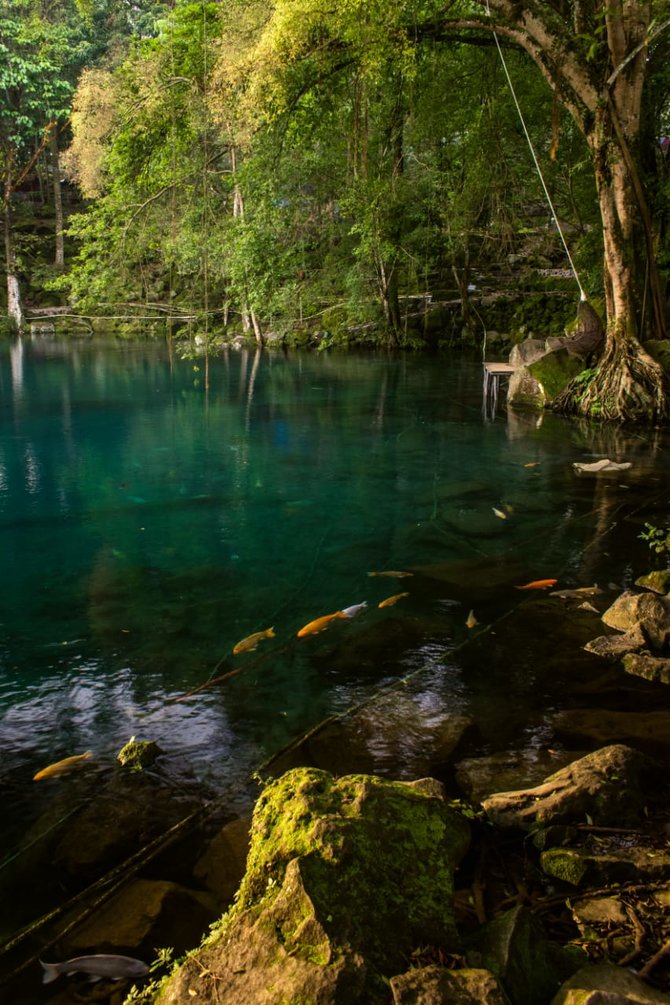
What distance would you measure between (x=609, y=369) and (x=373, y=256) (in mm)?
12450

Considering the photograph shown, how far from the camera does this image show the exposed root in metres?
11.6

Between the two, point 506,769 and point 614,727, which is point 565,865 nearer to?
point 506,769

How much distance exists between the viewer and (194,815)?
3055mm

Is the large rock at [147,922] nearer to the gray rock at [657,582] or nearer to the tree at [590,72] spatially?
the gray rock at [657,582]

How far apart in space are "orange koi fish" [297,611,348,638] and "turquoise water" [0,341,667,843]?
0.07m

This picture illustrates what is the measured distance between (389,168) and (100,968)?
72.5ft

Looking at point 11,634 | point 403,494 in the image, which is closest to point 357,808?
point 11,634

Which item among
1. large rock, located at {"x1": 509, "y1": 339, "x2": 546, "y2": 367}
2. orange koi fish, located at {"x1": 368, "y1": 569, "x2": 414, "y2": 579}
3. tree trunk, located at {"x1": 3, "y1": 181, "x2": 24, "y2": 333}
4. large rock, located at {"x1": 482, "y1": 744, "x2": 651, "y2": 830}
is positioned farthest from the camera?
tree trunk, located at {"x1": 3, "y1": 181, "x2": 24, "y2": 333}

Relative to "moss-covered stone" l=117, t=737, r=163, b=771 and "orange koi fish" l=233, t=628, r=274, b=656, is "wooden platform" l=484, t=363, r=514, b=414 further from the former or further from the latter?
"moss-covered stone" l=117, t=737, r=163, b=771

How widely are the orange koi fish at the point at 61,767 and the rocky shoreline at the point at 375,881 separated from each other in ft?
0.65

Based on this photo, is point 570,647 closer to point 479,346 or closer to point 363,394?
point 363,394

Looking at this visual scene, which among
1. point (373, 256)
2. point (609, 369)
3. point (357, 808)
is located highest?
point (373, 256)

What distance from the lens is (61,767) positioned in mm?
3426

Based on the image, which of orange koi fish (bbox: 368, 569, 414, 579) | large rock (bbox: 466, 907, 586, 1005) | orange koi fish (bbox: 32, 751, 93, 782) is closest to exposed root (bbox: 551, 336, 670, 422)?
orange koi fish (bbox: 368, 569, 414, 579)
